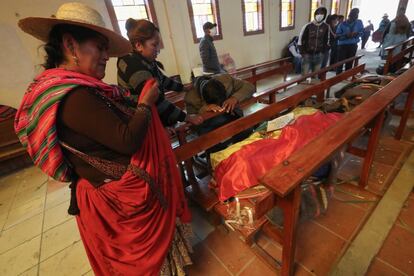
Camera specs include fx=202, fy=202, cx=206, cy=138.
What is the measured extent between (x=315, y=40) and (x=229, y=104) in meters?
3.46

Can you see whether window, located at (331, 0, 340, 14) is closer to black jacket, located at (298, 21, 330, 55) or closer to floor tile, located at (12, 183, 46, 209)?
black jacket, located at (298, 21, 330, 55)

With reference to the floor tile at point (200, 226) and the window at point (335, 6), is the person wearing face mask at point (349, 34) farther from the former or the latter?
the window at point (335, 6)

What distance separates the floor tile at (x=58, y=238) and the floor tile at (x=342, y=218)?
1967 mm

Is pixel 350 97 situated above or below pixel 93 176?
below

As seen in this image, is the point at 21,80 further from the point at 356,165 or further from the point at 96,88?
the point at 356,165

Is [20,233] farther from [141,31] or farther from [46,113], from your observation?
[141,31]

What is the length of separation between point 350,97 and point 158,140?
2005 mm

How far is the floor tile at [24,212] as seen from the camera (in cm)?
204

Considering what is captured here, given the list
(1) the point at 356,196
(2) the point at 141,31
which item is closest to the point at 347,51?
(1) the point at 356,196

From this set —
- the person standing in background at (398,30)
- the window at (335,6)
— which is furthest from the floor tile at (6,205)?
the window at (335,6)

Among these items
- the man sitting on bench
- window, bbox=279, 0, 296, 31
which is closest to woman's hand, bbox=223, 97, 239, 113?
the man sitting on bench

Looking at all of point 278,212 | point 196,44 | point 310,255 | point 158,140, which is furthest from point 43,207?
point 196,44

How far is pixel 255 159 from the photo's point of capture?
1.29 m

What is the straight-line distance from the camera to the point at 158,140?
34.7 inches
